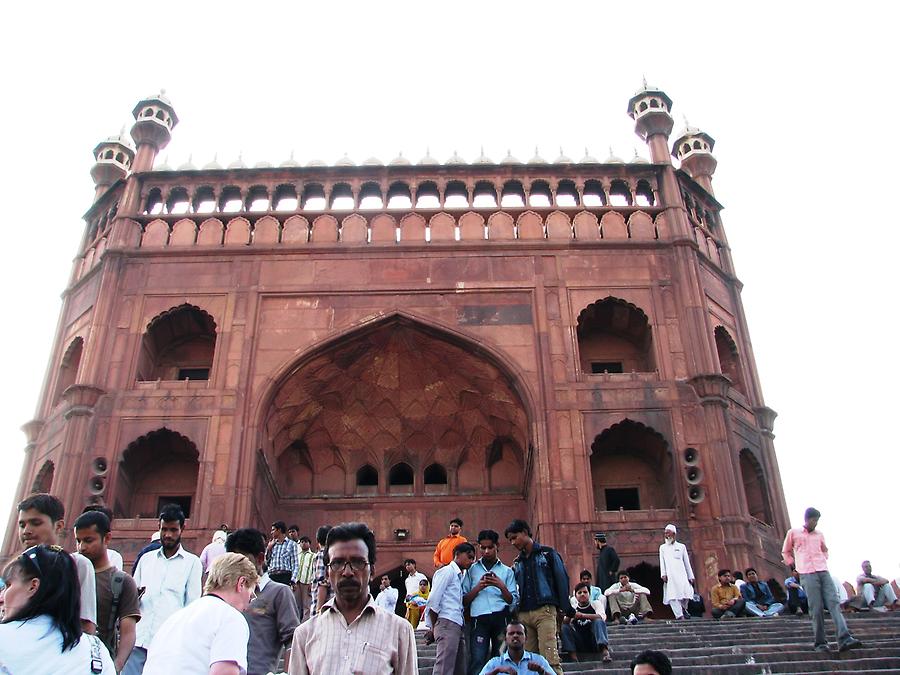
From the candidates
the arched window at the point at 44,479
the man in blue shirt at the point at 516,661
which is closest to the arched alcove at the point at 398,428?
the arched window at the point at 44,479

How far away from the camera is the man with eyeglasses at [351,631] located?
3080 mm

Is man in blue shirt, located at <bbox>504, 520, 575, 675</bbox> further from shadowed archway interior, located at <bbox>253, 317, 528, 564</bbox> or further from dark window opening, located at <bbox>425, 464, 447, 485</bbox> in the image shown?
dark window opening, located at <bbox>425, 464, 447, 485</bbox>

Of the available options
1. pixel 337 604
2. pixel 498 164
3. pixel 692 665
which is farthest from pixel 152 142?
pixel 337 604

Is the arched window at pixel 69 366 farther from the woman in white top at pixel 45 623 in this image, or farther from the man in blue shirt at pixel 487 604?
the woman in white top at pixel 45 623

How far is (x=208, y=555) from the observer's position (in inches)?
275

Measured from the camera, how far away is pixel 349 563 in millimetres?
3229

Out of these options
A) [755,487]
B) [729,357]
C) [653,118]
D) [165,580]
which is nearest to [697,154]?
[653,118]

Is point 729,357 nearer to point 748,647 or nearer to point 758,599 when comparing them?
point 758,599

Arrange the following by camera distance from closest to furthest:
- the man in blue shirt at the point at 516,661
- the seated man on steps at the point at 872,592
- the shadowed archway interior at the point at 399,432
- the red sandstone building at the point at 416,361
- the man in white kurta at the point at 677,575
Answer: the man in blue shirt at the point at 516,661, the seated man on steps at the point at 872,592, the man in white kurta at the point at 677,575, the red sandstone building at the point at 416,361, the shadowed archway interior at the point at 399,432

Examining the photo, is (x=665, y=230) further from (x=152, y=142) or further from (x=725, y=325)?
(x=152, y=142)

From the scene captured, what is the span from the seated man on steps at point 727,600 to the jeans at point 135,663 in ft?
27.7

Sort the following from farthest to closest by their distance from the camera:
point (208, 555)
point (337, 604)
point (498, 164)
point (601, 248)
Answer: point (498, 164) < point (601, 248) < point (208, 555) < point (337, 604)

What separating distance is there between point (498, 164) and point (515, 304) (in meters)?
3.58

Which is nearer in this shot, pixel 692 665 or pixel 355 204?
pixel 692 665
